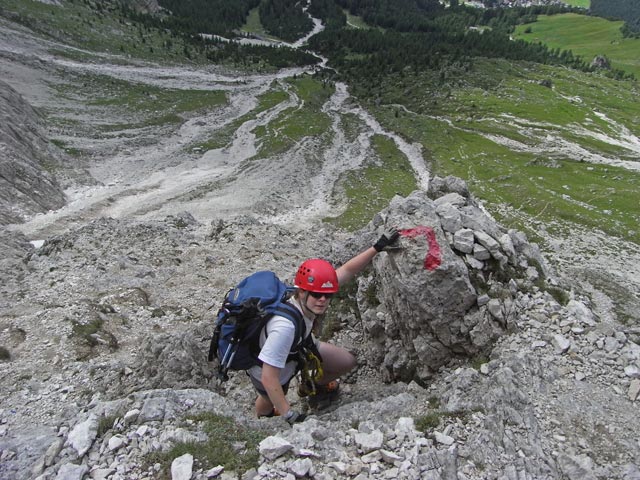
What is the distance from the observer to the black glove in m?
11.2

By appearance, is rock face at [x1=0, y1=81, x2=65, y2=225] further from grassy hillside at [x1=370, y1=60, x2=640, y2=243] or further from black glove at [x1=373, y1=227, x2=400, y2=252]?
grassy hillside at [x1=370, y1=60, x2=640, y2=243]

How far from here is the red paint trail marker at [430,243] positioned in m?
11.6

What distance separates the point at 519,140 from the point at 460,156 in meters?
20.9

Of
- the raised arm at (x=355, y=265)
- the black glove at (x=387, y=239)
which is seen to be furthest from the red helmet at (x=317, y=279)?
the black glove at (x=387, y=239)

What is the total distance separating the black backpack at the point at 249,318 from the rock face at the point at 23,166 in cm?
3395

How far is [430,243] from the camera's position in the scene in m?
11.9

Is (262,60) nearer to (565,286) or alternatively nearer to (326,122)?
(326,122)

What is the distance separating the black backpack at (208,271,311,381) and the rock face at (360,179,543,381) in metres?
4.69

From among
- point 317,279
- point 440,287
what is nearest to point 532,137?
point 440,287

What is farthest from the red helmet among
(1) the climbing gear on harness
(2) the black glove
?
(2) the black glove

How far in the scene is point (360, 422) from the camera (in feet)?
27.7

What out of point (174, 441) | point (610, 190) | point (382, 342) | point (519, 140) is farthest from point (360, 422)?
point (519, 140)

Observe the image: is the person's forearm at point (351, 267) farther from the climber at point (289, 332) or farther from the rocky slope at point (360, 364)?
the rocky slope at point (360, 364)

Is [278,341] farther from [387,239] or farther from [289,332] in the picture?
[387,239]
